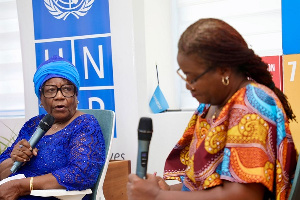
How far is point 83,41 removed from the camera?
3496 mm

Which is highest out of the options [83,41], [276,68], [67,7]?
[67,7]

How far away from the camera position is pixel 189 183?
1501mm

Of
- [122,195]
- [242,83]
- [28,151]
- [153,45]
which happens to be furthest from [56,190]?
[153,45]

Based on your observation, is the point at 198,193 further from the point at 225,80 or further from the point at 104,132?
the point at 104,132

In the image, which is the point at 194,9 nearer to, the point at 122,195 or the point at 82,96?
the point at 82,96

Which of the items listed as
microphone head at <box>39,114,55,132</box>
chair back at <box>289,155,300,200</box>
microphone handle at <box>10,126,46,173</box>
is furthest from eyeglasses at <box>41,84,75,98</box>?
chair back at <box>289,155,300,200</box>

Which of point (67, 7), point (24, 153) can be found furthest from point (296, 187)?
point (67, 7)

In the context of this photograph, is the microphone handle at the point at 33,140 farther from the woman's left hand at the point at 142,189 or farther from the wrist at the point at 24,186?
the woman's left hand at the point at 142,189

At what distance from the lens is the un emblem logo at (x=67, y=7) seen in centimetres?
350

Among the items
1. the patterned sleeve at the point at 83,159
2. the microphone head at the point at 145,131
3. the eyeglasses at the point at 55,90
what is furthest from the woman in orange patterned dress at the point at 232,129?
the eyeglasses at the point at 55,90

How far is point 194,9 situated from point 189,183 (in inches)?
91.2

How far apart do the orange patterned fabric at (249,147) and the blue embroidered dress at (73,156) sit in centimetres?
104

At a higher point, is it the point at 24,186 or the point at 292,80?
the point at 292,80

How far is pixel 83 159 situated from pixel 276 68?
1494mm
